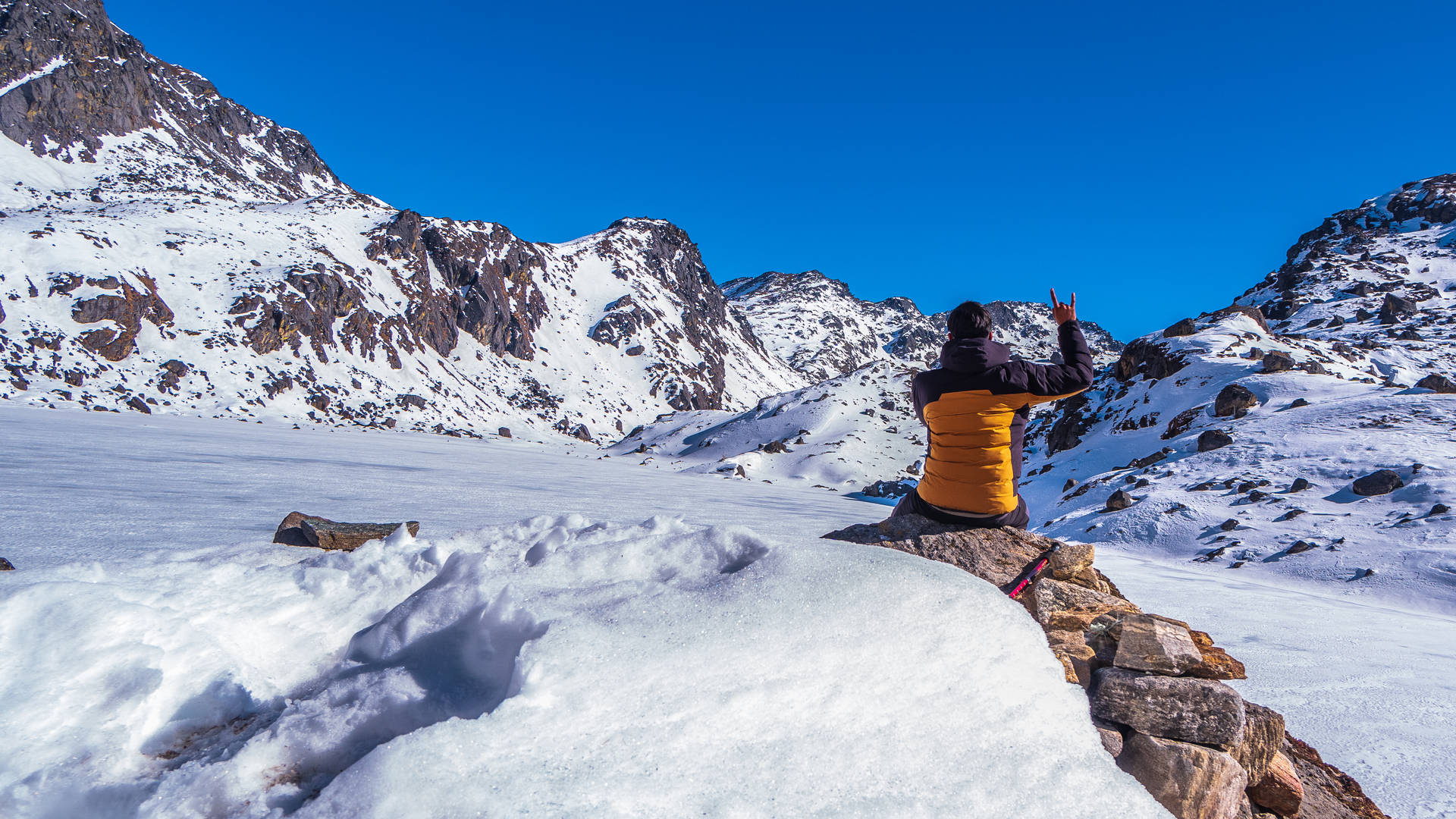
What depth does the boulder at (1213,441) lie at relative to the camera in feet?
53.9

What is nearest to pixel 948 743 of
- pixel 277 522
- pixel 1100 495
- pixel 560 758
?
pixel 560 758

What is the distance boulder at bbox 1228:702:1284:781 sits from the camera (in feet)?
8.93

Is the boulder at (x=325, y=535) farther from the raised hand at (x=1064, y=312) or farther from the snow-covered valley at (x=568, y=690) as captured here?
the raised hand at (x=1064, y=312)

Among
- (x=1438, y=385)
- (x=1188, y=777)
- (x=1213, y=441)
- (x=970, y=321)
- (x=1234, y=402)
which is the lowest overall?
(x=1188, y=777)

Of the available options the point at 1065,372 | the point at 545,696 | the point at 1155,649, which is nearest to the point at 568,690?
the point at 545,696

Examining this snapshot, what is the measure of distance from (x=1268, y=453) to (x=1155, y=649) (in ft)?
52.2

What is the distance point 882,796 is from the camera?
1994 mm

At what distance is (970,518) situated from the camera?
4.19 m

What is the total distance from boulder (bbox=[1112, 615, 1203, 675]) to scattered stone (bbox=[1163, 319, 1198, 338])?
1250 inches

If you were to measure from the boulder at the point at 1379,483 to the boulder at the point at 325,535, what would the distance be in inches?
608

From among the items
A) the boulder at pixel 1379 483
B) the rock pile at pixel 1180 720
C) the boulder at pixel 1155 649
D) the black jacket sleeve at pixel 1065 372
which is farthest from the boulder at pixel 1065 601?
the boulder at pixel 1379 483

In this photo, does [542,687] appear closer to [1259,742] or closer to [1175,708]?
[1175,708]

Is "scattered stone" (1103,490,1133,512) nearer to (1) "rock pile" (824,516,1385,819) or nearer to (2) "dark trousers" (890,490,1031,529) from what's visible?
(2) "dark trousers" (890,490,1031,529)

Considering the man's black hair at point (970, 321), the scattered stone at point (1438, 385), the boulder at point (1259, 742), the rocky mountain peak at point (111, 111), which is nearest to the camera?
the boulder at point (1259, 742)
